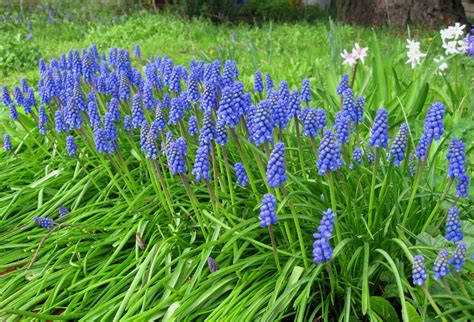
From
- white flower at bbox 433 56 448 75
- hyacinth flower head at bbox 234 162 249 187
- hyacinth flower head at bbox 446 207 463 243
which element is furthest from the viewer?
white flower at bbox 433 56 448 75

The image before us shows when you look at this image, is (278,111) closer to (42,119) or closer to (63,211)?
(63,211)

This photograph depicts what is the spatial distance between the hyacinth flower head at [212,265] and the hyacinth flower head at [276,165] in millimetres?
740

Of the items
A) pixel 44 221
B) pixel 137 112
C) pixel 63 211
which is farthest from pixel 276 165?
pixel 63 211

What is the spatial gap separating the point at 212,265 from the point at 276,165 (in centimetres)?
83

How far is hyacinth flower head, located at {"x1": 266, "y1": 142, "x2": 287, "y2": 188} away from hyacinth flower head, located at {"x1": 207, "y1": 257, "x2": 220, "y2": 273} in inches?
29.1

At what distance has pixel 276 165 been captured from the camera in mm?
2256

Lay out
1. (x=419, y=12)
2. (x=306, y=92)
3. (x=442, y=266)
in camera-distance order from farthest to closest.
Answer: (x=419, y=12) → (x=306, y=92) → (x=442, y=266)

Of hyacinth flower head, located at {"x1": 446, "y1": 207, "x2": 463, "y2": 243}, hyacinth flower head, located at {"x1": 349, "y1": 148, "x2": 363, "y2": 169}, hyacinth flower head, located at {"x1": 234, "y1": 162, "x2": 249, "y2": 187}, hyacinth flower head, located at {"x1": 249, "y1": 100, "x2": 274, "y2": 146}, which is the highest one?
hyacinth flower head, located at {"x1": 249, "y1": 100, "x2": 274, "y2": 146}

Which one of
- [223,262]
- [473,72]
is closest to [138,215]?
[223,262]

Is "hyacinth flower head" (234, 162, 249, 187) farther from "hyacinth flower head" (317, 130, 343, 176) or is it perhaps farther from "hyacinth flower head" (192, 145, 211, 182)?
"hyacinth flower head" (317, 130, 343, 176)

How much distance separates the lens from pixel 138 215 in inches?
138

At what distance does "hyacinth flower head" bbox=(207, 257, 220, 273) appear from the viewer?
9.24 feet

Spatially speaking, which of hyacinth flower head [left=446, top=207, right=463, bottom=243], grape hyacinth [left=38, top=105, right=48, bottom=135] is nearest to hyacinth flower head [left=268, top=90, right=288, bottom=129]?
hyacinth flower head [left=446, top=207, right=463, bottom=243]

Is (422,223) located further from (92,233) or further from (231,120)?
(92,233)
